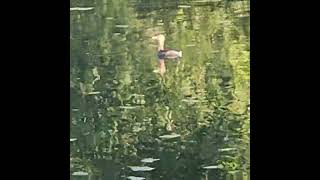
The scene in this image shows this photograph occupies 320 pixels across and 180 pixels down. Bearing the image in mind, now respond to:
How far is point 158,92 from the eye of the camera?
1784 millimetres

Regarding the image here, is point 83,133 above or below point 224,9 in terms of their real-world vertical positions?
below

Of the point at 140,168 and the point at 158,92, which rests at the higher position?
the point at 158,92

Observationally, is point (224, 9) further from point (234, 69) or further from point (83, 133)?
point (83, 133)

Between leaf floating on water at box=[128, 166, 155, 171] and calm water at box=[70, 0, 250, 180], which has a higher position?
calm water at box=[70, 0, 250, 180]

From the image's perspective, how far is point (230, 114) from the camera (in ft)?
5.81

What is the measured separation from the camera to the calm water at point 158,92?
5.79ft

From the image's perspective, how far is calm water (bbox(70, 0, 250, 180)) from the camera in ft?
5.79

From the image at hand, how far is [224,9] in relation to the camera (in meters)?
1.76

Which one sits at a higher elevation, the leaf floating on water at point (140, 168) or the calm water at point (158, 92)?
the calm water at point (158, 92)
